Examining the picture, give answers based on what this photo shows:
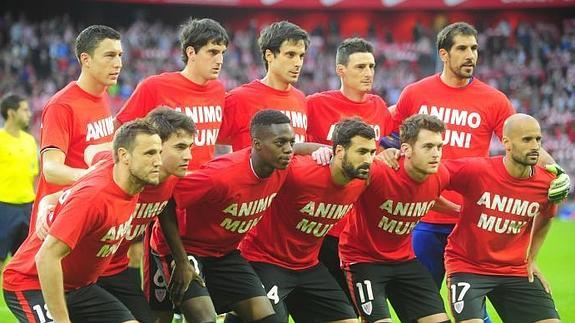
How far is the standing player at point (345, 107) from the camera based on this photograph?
834cm

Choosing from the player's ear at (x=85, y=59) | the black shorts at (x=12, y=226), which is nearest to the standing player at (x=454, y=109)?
the player's ear at (x=85, y=59)

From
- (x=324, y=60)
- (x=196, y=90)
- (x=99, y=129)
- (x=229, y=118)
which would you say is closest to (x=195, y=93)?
(x=196, y=90)

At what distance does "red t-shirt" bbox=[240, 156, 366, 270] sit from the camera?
7379 millimetres

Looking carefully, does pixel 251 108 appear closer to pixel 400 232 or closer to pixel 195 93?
pixel 195 93

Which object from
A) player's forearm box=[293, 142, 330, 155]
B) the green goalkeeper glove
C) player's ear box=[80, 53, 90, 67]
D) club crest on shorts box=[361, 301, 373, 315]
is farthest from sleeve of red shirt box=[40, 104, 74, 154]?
the green goalkeeper glove

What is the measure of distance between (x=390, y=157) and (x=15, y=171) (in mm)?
6406

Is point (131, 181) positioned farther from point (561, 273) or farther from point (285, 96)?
point (561, 273)

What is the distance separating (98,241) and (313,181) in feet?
6.16

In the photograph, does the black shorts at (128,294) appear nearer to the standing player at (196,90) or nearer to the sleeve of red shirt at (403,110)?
the standing player at (196,90)

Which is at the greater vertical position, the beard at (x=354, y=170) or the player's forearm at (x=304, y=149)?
the player's forearm at (x=304, y=149)

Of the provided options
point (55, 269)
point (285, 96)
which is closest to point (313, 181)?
point (285, 96)

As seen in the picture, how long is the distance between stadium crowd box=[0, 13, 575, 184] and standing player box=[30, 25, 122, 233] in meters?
22.2

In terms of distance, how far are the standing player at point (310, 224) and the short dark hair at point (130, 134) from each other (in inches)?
62.5

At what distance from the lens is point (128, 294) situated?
7.10 meters
